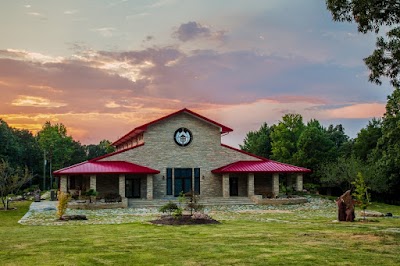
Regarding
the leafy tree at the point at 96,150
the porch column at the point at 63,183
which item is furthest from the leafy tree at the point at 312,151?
the leafy tree at the point at 96,150

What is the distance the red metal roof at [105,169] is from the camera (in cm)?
3991

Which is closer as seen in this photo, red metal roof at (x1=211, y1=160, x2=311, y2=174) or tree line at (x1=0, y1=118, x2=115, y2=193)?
red metal roof at (x1=211, y1=160, x2=311, y2=174)

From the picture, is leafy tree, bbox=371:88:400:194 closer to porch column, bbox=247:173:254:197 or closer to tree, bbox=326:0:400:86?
porch column, bbox=247:173:254:197

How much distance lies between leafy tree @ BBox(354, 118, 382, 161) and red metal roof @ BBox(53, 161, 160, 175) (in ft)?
84.0

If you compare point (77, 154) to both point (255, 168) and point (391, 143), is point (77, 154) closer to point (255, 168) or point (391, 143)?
point (255, 168)

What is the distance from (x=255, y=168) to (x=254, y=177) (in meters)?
3.17

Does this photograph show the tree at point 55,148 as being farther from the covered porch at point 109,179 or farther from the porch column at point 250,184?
the porch column at point 250,184

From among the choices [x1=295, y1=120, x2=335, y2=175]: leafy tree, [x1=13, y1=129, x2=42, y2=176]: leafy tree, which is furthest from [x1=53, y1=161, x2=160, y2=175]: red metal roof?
[x1=13, y1=129, x2=42, y2=176]: leafy tree

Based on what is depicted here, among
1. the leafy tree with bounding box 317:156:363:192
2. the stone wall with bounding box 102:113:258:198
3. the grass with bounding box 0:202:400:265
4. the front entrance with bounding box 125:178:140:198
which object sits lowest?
the grass with bounding box 0:202:400:265

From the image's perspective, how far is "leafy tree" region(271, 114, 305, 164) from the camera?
6303cm

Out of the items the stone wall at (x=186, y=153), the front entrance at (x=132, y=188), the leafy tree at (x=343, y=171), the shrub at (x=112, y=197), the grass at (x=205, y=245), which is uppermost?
the stone wall at (x=186, y=153)

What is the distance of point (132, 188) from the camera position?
4378cm

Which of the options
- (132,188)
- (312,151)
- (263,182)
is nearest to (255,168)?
(263,182)

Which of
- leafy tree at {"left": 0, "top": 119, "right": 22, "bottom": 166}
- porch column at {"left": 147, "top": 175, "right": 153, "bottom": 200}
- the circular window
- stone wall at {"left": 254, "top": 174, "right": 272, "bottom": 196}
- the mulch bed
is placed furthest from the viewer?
leafy tree at {"left": 0, "top": 119, "right": 22, "bottom": 166}
